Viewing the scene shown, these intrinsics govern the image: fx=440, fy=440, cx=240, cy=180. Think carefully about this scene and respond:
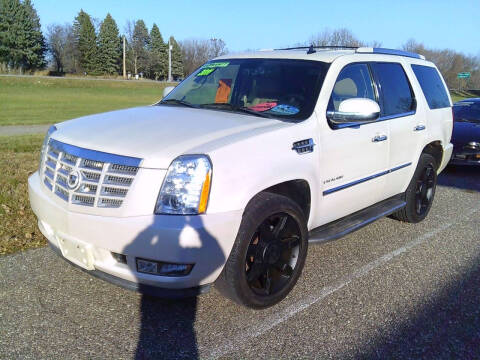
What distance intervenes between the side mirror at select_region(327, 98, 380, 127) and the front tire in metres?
0.87

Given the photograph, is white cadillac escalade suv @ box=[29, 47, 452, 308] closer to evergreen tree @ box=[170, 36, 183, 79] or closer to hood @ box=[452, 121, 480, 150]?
hood @ box=[452, 121, 480, 150]

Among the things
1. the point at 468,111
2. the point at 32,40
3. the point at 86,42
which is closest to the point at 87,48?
the point at 86,42

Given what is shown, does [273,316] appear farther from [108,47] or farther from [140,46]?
[140,46]

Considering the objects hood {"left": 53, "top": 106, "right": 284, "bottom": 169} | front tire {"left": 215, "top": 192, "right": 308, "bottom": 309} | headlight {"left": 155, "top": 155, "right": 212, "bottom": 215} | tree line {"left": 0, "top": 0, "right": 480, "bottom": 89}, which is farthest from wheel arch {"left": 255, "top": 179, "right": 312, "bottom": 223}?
tree line {"left": 0, "top": 0, "right": 480, "bottom": 89}

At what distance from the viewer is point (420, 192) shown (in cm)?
532

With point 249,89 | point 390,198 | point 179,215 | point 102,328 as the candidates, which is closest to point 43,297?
point 102,328

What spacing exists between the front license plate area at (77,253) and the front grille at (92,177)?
280mm

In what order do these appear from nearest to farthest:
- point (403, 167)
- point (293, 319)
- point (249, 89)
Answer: point (293, 319)
point (249, 89)
point (403, 167)

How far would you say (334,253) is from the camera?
4.35m

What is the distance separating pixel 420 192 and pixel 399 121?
4.01 feet

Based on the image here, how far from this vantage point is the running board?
3678 millimetres

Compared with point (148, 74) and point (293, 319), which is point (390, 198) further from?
point (148, 74)

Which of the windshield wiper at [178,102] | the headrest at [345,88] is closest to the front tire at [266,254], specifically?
the headrest at [345,88]

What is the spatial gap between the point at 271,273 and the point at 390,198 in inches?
83.2
